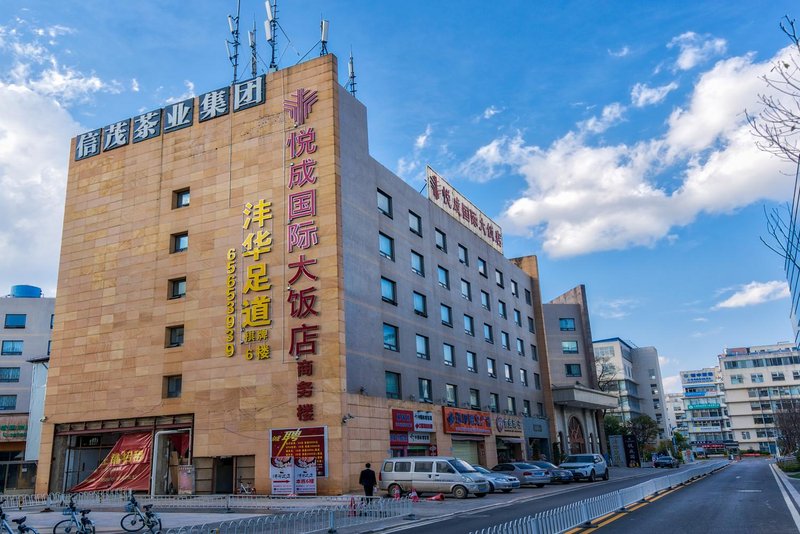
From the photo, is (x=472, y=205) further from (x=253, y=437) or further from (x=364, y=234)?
(x=253, y=437)

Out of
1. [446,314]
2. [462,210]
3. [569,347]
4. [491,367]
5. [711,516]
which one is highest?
[462,210]

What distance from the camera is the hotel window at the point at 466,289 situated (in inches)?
1859

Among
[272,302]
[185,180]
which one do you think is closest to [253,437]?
[272,302]

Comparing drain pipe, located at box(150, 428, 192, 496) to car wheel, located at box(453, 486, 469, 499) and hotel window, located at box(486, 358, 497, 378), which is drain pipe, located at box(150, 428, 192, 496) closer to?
car wheel, located at box(453, 486, 469, 499)

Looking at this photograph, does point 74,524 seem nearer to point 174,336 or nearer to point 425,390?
point 174,336

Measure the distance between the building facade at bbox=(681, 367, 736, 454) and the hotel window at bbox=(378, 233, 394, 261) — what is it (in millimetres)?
A: 145928

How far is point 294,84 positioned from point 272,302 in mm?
12488

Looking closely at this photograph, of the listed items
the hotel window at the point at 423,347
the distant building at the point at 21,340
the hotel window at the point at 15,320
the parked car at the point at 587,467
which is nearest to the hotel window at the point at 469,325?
the hotel window at the point at 423,347

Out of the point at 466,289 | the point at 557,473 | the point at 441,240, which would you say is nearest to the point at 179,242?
the point at 441,240

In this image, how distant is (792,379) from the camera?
431 feet

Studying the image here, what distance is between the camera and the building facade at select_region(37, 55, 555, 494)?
30141mm

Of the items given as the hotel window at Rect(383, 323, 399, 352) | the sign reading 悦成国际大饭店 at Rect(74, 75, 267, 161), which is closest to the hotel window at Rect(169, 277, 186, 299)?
the sign reading 悦成国际大饭店 at Rect(74, 75, 267, 161)

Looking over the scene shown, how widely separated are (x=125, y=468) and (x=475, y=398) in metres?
23.7

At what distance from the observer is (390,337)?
35.3 m
